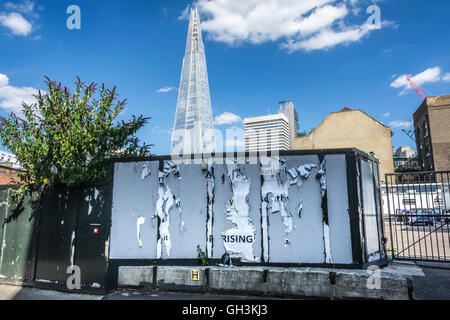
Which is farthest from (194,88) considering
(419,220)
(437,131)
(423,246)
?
(423,246)

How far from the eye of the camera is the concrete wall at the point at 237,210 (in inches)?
221

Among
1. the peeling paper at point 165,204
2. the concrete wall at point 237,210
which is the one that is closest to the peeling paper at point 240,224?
the concrete wall at point 237,210

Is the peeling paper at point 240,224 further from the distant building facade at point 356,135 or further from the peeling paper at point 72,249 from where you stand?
the distant building facade at point 356,135

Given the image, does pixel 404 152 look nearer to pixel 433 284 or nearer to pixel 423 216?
pixel 423 216

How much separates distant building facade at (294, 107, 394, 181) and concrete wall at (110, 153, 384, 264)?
3440 cm

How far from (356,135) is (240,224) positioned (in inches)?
1461

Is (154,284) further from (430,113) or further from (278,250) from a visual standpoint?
(430,113)

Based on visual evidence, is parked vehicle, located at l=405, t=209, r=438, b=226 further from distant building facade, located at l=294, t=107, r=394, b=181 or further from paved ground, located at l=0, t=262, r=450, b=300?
distant building facade, located at l=294, t=107, r=394, b=181

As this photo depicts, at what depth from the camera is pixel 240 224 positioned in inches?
233

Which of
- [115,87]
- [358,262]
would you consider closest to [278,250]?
[358,262]

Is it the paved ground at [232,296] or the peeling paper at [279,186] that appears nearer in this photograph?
the paved ground at [232,296]

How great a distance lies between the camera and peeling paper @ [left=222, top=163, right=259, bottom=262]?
584cm

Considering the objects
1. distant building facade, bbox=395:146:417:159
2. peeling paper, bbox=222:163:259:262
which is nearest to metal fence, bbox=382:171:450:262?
peeling paper, bbox=222:163:259:262

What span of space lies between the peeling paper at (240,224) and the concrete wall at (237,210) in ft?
0.06
